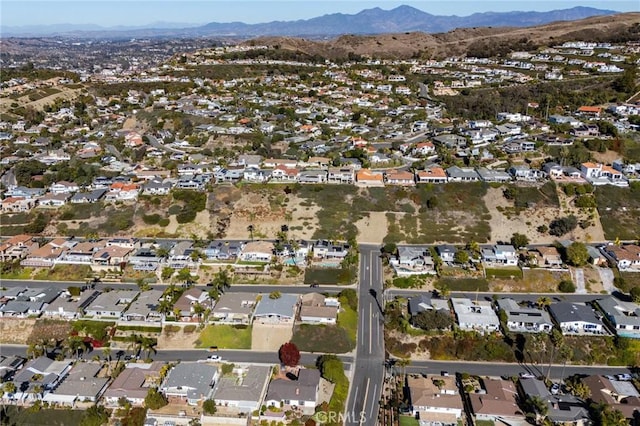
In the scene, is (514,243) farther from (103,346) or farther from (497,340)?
(103,346)

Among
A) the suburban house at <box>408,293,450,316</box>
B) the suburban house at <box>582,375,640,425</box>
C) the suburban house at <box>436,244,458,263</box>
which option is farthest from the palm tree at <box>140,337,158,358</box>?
the suburban house at <box>582,375,640,425</box>

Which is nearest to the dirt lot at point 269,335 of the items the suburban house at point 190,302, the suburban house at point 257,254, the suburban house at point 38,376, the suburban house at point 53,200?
the suburban house at point 190,302

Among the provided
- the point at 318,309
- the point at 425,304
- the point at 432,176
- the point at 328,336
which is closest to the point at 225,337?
the point at 318,309

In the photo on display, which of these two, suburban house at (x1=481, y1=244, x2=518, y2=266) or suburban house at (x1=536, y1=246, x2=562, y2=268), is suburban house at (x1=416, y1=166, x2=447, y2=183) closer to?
suburban house at (x1=481, y1=244, x2=518, y2=266)

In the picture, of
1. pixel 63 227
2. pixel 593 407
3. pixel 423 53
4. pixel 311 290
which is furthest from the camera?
pixel 423 53

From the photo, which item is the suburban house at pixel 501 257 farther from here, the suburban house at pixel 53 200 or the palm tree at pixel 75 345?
the suburban house at pixel 53 200

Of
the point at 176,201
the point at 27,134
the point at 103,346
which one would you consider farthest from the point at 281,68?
the point at 103,346

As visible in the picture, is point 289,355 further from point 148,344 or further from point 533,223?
point 533,223
